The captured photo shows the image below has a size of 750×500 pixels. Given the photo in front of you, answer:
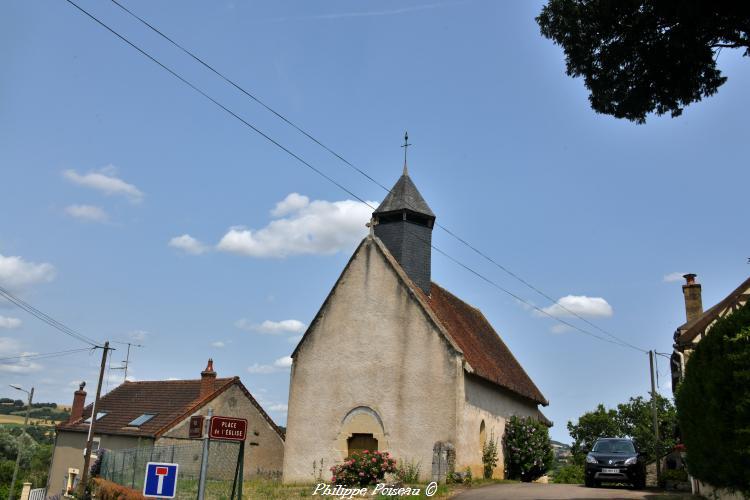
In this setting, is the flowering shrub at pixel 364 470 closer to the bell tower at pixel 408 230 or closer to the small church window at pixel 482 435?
the small church window at pixel 482 435

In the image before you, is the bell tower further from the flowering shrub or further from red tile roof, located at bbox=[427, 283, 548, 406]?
the flowering shrub

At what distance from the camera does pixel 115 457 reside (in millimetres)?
21641

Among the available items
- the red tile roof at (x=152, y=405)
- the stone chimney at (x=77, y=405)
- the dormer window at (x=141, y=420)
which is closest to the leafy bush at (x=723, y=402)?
the red tile roof at (x=152, y=405)

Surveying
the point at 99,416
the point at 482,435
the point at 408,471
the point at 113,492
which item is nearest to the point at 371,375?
the point at 408,471

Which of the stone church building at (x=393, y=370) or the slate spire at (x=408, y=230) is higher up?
the slate spire at (x=408, y=230)

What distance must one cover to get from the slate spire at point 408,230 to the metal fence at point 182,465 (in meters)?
8.75

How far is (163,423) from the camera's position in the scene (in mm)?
29047

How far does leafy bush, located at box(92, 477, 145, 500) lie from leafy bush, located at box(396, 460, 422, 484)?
747 cm

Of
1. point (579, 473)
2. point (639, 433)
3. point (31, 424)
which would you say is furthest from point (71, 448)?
point (31, 424)

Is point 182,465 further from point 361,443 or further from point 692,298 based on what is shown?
point 692,298

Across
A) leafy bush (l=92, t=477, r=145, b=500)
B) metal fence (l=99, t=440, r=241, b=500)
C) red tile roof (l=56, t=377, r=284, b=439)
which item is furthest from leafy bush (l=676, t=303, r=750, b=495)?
red tile roof (l=56, t=377, r=284, b=439)

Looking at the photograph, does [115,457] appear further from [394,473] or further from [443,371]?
[443,371]

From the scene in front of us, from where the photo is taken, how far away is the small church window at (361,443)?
791 inches

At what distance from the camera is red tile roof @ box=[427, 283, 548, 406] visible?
834 inches
